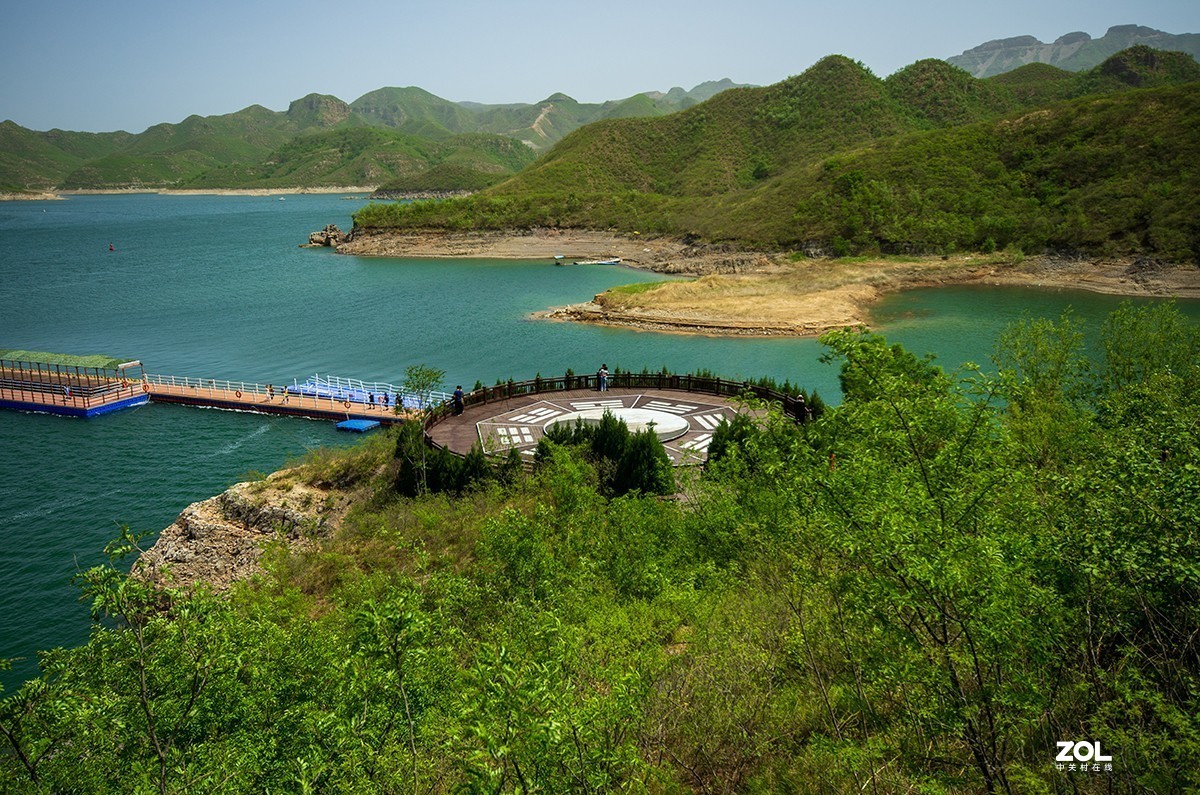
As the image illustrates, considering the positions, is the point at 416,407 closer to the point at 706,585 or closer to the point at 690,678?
the point at 706,585

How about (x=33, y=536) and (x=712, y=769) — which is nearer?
(x=712, y=769)

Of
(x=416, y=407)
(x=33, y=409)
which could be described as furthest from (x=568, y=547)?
(x=33, y=409)

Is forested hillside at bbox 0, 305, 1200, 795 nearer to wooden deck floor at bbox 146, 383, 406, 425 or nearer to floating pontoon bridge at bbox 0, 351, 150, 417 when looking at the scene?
wooden deck floor at bbox 146, 383, 406, 425

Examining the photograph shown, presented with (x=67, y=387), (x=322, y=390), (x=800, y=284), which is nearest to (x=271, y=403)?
(x=322, y=390)

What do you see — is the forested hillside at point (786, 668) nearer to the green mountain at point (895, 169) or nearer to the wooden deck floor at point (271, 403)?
the wooden deck floor at point (271, 403)

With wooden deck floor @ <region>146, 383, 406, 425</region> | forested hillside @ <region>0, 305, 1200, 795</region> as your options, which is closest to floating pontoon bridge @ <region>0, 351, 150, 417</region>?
wooden deck floor @ <region>146, 383, 406, 425</region>

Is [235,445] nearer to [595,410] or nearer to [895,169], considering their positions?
[595,410]
